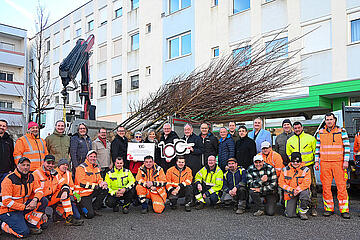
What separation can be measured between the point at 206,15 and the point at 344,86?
7863 millimetres

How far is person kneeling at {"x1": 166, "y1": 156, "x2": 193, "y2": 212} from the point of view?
22.1 ft

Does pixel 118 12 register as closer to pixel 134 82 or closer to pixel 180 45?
pixel 134 82

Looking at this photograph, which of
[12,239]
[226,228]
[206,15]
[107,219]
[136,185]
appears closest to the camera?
[12,239]

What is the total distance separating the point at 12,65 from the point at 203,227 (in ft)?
117

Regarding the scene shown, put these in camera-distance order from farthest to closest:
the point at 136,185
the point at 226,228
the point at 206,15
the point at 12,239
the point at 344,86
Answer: the point at 206,15, the point at 344,86, the point at 136,185, the point at 226,228, the point at 12,239

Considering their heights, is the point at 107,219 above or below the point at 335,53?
below

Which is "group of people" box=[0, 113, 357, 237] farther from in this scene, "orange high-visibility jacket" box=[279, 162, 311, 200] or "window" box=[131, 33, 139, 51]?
"window" box=[131, 33, 139, 51]

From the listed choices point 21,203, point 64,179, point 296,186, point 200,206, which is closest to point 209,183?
point 200,206

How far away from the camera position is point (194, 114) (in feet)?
32.3

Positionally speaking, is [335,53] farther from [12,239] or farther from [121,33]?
[121,33]

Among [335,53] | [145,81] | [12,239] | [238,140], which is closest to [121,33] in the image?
[145,81]

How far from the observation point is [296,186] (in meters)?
6.09

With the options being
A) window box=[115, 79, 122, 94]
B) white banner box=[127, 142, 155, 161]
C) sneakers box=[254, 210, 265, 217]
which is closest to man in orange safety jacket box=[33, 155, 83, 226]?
white banner box=[127, 142, 155, 161]

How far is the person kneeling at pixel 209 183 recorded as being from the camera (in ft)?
22.7
